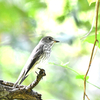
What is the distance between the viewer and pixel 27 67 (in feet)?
4.67

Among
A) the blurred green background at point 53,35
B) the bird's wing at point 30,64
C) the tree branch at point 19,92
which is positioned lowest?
the tree branch at point 19,92

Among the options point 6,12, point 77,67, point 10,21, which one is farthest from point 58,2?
point 77,67

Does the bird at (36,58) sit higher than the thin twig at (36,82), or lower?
higher

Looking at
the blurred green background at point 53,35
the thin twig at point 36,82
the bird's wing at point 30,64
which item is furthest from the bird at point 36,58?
the blurred green background at point 53,35

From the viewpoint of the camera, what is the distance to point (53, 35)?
2.46 metres

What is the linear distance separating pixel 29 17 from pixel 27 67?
116cm

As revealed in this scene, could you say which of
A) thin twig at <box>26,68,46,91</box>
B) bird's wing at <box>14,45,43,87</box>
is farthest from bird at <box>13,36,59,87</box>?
thin twig at <box>26,68,46,91</box>

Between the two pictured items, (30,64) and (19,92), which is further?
(30,64)

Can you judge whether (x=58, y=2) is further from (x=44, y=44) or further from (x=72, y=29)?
(x=44, y=44)

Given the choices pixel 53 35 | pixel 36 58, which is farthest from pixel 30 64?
pixel 53 35

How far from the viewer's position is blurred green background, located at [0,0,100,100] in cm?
223

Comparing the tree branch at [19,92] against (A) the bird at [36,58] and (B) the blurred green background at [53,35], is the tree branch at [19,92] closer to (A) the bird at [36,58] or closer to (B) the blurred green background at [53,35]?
(A) the bird at [36,58]

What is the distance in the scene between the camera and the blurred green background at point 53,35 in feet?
7.31

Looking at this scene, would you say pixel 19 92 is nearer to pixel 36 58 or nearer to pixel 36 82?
pixel 36 82
